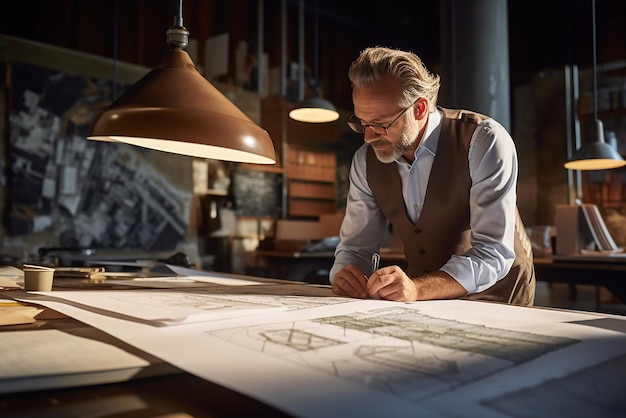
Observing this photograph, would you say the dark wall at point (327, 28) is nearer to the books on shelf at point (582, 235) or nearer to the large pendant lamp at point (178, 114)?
the books on shelf at point (582, 235)

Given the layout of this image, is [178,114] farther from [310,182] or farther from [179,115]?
[310,182]

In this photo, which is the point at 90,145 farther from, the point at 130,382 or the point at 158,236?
the point at 130,382

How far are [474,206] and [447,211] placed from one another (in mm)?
137

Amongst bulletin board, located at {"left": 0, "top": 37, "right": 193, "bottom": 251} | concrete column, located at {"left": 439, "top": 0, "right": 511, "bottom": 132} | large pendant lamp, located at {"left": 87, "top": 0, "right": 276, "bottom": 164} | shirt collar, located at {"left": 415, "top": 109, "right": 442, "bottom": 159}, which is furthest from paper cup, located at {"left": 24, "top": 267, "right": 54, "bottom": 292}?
bulletin board, located at {"left": 0, "top": 37, "right": 193, "bottom": 251}

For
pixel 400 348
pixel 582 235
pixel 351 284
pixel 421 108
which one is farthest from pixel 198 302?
pixel 582 235

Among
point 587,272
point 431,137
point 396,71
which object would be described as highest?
point 396,71

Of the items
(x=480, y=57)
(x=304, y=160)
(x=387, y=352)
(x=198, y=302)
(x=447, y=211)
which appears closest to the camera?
(x=387, y=352)

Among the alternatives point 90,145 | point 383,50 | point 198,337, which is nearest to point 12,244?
point 90,145

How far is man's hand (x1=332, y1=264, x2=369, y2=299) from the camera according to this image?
1252 millimetres

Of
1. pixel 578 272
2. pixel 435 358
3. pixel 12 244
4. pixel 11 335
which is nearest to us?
pixel 435 358

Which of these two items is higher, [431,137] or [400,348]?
[431,137]

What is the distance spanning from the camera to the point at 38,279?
1223 mm

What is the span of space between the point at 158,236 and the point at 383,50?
16.2 ft

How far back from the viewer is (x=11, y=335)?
73cm
